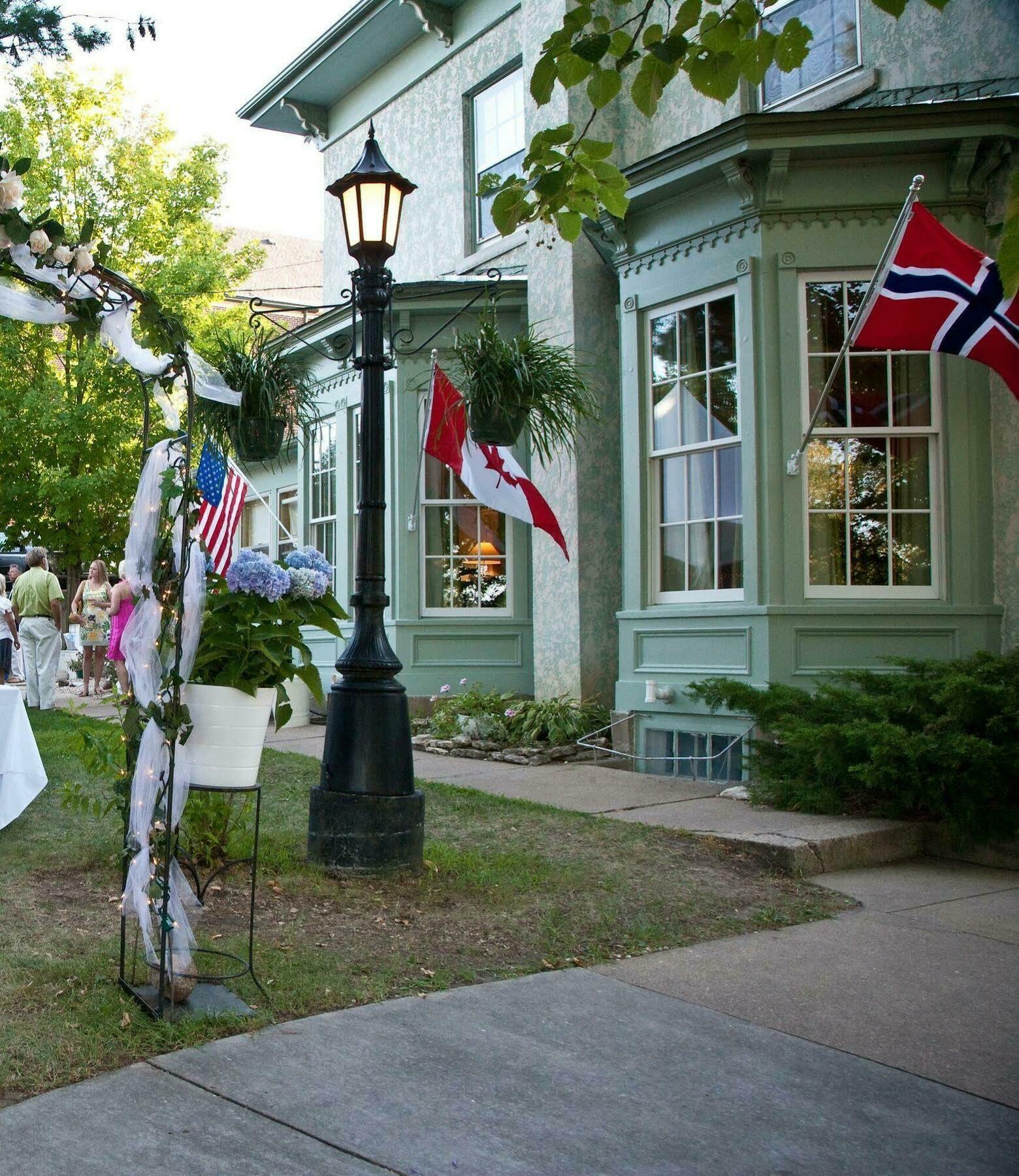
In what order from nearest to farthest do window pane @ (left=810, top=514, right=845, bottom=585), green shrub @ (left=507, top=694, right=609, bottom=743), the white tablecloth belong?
the white tablecloth
window pane @ (left=810, top=514, right=845, bottom=585)
green shrub @ (left=507, top=694, right=609, bottom=743)

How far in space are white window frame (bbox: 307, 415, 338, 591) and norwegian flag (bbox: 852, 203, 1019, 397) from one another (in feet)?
25.4

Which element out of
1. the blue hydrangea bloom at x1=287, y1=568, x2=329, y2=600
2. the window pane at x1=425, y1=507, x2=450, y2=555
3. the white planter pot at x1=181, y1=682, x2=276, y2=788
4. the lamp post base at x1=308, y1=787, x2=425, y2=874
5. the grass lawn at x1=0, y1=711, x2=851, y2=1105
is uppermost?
the window pane at x1=425, y1=507, x2=450, y2=555

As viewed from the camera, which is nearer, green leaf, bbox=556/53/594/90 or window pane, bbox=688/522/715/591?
green leaf, bbox=556/53/594/90

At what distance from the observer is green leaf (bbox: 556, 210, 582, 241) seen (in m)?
4.52

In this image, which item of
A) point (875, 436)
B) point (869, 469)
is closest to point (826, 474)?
point (869, 469)

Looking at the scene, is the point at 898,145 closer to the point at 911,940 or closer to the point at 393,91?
the point at 911,940

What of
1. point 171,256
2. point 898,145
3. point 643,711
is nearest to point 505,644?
point 643,711

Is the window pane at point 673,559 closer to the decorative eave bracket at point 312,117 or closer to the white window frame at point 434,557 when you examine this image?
the white window frame at point 434,557

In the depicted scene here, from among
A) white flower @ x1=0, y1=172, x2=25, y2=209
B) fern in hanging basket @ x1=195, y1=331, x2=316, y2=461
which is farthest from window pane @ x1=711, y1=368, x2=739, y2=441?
white flower @ x1=0, y1=172, x2=25, y2=209

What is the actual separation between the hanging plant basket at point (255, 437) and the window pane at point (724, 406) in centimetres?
362

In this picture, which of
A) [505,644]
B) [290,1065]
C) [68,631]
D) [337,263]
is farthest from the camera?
[68,631]

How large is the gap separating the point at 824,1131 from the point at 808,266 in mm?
7268

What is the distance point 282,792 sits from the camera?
27.5 feet

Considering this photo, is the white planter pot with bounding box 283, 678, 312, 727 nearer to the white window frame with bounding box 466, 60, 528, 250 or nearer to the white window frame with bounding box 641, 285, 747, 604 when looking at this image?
the white window frame with bounding box 641, 285, 747, 604
